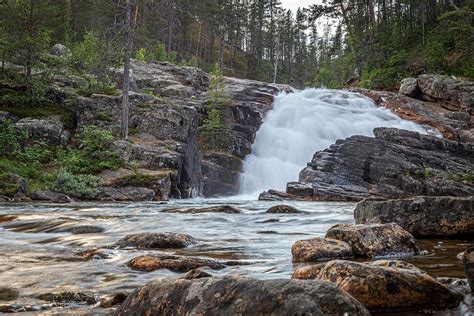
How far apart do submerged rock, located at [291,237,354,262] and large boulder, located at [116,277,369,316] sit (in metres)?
3.36

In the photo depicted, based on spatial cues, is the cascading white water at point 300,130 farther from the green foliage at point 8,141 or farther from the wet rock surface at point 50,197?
the green foliage at point 8,141

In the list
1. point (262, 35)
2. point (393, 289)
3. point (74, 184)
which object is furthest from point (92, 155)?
point (262, 35)

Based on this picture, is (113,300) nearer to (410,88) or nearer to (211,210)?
(211,210)

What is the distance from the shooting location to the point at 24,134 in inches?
902

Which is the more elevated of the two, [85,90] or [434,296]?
[85,90]

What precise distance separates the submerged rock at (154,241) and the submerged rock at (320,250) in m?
2.36

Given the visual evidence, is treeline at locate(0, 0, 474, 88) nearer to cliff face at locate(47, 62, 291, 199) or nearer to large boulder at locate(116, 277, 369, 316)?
cliff face at locate(47, 62, 291, 199)

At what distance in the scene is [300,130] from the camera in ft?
104

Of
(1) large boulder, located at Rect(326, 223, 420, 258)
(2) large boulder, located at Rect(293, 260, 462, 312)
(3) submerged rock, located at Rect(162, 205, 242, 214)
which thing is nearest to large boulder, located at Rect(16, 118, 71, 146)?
(3) submerged rock, located at Rect(162, 205, 242, 214)

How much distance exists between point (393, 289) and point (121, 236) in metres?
6.77

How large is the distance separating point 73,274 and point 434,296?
417 cm

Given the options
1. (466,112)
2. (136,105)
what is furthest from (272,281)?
(466,112)

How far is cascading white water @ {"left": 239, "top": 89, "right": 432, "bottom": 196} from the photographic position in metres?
27.8

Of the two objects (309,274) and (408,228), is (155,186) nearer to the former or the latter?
(408,228)
